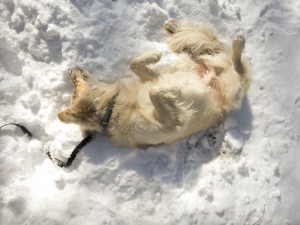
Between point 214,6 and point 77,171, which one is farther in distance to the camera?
point 214,6

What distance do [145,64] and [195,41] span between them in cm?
60

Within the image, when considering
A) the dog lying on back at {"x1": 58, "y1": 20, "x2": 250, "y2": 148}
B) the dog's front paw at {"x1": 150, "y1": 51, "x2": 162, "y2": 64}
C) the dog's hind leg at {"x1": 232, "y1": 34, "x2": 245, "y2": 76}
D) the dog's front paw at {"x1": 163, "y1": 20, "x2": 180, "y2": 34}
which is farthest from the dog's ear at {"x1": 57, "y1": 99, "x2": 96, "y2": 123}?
the dog's hind leg at {"x1": 232, "y1": 34, "x2": 245, "y2": 76}

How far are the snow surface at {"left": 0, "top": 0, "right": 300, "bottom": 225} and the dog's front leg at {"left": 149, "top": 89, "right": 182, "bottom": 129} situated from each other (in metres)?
0.47

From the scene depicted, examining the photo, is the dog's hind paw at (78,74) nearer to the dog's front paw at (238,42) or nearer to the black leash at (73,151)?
the black leash at (73,151)

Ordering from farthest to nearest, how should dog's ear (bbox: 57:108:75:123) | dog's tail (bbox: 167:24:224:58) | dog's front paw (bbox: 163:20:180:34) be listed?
dog's front paw (bbox: 163:20:180:34) → dog's tail (bbox: 167:24:224:58) → dog's ear (bbox: 57:108:75:123)

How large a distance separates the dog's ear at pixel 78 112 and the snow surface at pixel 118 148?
1.35ft

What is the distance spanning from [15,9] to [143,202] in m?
2.58

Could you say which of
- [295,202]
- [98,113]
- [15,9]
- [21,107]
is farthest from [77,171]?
[295,202]

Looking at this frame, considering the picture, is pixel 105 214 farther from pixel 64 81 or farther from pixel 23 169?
pixel 64 81

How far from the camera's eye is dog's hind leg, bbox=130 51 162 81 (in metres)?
2.49

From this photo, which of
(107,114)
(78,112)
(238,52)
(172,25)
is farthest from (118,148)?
(238,52)

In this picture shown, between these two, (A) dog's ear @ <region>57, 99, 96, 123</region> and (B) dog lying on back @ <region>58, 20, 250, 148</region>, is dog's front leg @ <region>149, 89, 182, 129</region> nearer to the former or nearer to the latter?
(B) dog lying on back @ <region>58, 20, 250, 148</region>

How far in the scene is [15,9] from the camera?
2633 mm

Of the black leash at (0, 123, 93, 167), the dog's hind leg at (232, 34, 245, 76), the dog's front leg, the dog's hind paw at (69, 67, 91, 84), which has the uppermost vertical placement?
the dog's hind leg at (232, 34, 245, 76)
